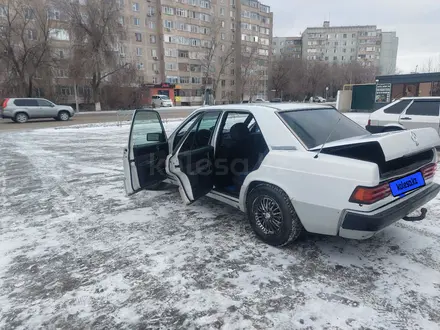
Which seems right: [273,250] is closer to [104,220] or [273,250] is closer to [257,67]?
[104,220]

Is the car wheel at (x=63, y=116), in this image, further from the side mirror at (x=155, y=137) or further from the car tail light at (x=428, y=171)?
the car tail light at (x=428, y=171)

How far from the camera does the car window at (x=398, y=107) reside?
806 centimetres

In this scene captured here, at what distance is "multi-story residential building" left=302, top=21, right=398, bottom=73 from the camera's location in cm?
9694

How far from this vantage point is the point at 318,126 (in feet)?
11.2

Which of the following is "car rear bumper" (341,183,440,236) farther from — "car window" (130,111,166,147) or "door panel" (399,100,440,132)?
"door panel" (399,100,440,132)

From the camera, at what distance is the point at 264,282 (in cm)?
270

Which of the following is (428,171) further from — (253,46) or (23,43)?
(253,46)

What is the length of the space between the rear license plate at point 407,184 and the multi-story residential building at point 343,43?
10253 cm

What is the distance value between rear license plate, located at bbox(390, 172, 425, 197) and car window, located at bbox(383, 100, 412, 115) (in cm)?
599

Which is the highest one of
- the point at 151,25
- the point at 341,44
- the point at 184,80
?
the point at 341,44

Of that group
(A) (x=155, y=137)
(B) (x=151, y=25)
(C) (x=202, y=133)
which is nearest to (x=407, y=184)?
A: (C) (x=202, y=133)

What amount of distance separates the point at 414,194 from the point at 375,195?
784 millimetres

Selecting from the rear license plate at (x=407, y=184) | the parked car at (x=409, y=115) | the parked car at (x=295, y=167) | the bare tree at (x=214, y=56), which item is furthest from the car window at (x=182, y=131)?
the bare tree at (x=214, y=56)

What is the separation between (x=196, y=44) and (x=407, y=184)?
61637mm
